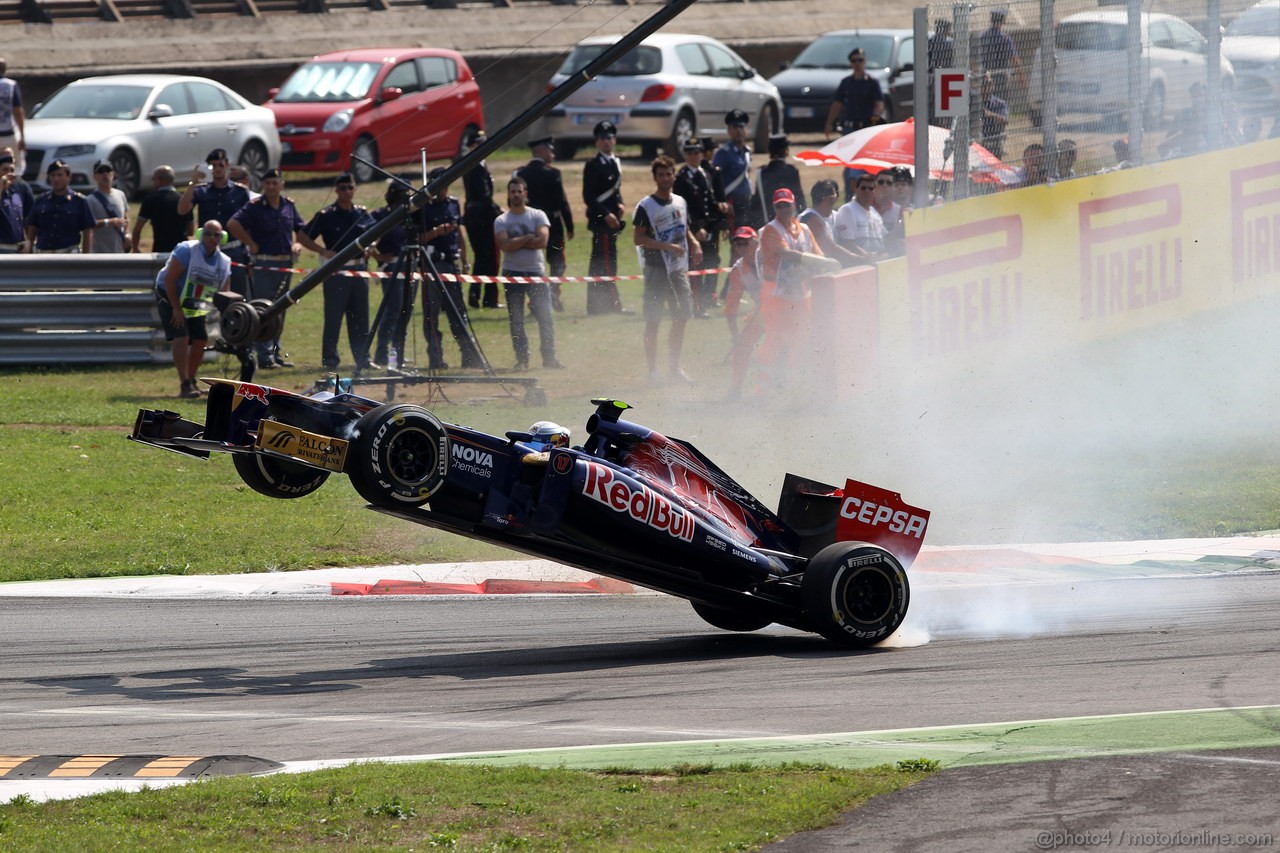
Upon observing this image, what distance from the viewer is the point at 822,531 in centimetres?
894

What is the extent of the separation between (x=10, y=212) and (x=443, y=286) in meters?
5.61

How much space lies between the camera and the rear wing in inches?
349

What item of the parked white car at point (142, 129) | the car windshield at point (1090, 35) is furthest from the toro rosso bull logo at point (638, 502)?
the parked white car at point (142, 129)

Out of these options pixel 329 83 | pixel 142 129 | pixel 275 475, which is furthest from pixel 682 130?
pixel 275 475

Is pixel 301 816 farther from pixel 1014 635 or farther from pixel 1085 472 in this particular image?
pixel 1085 472

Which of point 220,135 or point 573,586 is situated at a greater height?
point 220,135

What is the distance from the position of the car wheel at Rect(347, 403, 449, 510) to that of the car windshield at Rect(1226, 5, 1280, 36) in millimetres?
13666

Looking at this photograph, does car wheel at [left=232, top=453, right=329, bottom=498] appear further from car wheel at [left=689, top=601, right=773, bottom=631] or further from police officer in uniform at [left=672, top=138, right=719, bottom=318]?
police officer in uniform at [left=672, top=138, right=719, bottom=318]

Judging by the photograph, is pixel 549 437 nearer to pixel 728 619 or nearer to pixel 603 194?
pixel 728 619

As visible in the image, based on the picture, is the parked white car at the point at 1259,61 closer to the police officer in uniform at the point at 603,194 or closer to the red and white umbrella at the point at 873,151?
the red and white umbrella at the point at 873,151

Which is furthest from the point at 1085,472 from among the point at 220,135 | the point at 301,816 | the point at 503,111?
the point at 503,111

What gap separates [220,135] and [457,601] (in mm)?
13838

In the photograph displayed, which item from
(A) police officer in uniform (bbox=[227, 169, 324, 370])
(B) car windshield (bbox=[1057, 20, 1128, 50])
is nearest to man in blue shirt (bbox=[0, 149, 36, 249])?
(A) police officer in uniform (bbox=[227, 169, 324, 370])

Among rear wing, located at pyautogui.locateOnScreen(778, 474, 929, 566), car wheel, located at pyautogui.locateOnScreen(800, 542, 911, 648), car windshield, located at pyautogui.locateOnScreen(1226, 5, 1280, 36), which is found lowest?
car wheel, located at pyautogui.locateOnScreen(800, 542, 911, 648)
